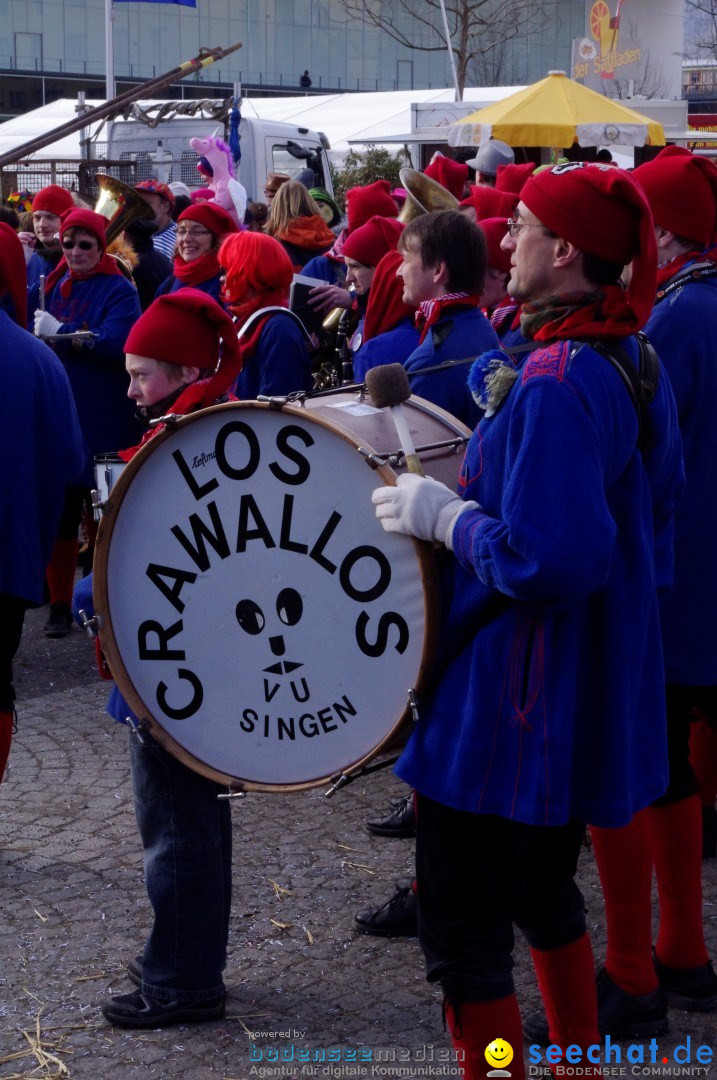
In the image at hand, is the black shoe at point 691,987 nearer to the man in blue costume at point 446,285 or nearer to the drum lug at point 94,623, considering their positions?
the man in blue costume at point 446,285

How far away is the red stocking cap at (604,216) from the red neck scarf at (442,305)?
3.94 feet

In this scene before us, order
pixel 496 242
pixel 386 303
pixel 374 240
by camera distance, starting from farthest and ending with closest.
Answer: pixel 374 240, pixel 496 242, pixel 386 303

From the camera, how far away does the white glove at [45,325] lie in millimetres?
6512

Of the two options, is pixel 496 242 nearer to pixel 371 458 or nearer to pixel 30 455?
pixel 30 455

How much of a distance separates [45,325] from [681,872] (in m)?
4.32

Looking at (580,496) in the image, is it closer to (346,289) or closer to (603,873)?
(603,873)

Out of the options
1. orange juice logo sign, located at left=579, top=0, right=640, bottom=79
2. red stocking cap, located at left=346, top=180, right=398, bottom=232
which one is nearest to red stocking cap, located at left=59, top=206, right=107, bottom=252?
red stocking cap, located at left=346, top=180, right=398, bottom=232

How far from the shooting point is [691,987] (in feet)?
11.2

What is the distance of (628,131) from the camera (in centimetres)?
1080

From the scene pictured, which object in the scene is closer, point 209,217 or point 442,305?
point 442,305

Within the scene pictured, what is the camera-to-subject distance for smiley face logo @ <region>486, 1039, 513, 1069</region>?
2.56 metres

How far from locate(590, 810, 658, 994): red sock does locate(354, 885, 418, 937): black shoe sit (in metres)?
0.73

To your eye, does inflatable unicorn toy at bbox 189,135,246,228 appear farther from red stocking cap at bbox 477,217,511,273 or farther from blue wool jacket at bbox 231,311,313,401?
red stocking cap at bbox 477,217,511,273

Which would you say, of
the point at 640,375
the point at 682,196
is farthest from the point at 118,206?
the point at 640,375
